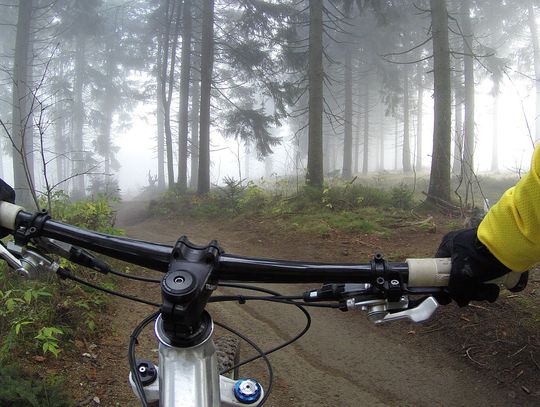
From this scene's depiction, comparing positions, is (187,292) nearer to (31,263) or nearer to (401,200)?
(31,263)

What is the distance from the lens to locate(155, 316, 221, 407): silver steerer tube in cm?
104

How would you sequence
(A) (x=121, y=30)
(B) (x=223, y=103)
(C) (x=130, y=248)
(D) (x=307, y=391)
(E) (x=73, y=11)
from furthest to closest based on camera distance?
(B) (x=223, y=103)
(A) (x=121, y=30)
(E) (x=73, y=11)
(D) (x=307, y=391)
(C) (x=130, y=248)

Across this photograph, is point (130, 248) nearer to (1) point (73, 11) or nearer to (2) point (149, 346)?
(2) point (149, 346)

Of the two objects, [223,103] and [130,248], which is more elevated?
[223,103]

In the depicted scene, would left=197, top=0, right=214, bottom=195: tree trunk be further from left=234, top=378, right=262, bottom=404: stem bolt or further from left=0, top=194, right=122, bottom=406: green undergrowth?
left=234, top=378, right=262, bottom=404: stem bolt

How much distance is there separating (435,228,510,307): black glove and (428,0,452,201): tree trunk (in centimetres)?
1051

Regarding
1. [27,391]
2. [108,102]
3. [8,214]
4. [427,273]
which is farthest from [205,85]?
[108,102]

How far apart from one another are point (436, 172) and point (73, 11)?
793 inches

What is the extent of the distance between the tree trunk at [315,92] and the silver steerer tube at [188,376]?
1166cm

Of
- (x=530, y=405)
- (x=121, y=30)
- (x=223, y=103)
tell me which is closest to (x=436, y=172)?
(x=530, y=405)

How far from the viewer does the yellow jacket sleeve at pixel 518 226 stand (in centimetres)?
115

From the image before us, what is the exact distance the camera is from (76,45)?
30953mm

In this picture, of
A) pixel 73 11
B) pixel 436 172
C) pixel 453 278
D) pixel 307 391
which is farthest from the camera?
pixel 73 11

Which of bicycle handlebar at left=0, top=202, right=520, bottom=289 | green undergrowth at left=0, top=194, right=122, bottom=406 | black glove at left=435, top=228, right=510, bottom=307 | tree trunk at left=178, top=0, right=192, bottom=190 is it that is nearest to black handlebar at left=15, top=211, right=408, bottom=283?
bicycle handlebar at left=0, top=202, right=520, bottom=289
